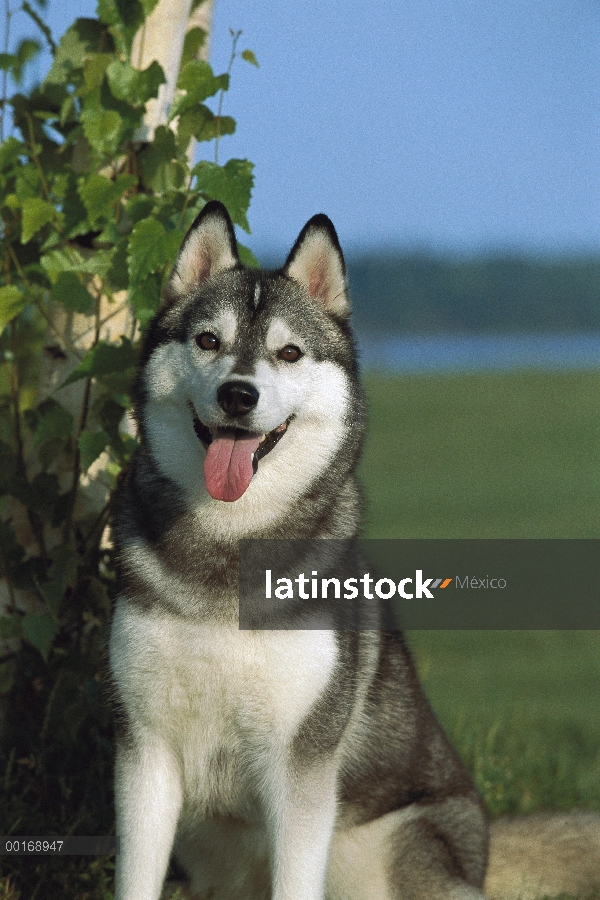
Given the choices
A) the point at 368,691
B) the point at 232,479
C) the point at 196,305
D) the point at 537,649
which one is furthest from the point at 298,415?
the point at 537,649

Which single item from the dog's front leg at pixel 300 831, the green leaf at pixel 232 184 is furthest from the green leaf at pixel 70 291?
the dog's front leg at pixel 300 831

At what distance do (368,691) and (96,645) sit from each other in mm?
1271

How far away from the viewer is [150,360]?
9.36 feet

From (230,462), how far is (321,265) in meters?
0.72

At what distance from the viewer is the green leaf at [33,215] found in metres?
3.53

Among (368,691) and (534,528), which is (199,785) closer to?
(368,691)

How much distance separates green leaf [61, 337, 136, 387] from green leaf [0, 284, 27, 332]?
1.10ft

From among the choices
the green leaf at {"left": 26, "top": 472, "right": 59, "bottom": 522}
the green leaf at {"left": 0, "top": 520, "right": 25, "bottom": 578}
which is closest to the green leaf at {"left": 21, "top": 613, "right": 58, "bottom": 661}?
the green leaf at {"left": 0, "top": 520, "right": 25, "bottom": 578}

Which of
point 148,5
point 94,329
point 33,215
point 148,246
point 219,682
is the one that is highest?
point 148,5

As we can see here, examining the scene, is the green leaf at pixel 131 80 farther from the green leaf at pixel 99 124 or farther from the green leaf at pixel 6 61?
the green leaf at pixel 6 61

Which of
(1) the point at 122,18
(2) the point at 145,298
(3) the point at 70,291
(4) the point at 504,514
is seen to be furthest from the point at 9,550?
(4) the point at 504,514

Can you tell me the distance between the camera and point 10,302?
356 centimetres

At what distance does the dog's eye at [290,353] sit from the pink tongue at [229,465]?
273 millimetres

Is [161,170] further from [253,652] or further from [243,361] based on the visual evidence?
[253,652]
